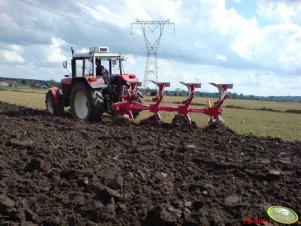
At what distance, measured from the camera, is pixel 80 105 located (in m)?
14.1

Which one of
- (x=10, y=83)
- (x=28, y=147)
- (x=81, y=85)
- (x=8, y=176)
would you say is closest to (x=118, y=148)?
(x=28, y=147)

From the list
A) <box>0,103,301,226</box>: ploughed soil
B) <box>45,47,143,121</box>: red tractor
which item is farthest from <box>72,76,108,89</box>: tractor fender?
<box>0,103,301,226</box>: ploughed soil

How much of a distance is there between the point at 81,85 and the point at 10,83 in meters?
64.0

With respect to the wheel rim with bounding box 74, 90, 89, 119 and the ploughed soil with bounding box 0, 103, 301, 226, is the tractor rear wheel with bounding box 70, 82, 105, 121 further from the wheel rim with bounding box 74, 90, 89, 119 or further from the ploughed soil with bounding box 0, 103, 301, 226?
the ploughed soil with bounding box 0, 103, 301, 226

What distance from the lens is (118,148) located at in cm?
784

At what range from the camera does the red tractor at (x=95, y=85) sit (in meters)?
13.2

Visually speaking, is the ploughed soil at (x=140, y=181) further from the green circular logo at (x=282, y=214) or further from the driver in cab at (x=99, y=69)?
the driver in cab at (x=99, y=69)

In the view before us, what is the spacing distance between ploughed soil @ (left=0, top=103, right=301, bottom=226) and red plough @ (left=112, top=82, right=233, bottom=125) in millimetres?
2621

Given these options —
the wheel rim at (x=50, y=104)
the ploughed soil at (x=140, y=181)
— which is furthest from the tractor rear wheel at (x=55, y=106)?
the ploughed soil at (x=140, y=181)

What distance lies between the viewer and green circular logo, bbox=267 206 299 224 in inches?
182

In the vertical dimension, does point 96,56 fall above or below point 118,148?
above

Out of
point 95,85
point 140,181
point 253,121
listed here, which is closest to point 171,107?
point 95,85

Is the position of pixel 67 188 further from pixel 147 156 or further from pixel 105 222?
pixel 147 156

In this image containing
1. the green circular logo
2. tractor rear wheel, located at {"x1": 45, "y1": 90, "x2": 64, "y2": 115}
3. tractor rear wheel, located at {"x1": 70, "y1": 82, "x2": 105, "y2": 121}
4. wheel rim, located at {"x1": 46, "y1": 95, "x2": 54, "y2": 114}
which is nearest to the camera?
the green circular logo
